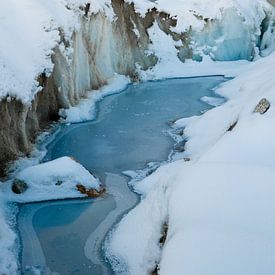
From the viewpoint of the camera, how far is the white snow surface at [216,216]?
21.5ft

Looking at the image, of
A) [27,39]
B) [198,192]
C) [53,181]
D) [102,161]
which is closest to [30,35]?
[27,39]

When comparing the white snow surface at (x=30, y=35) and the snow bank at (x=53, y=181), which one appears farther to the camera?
the white snow surface at (x=30, y=35)

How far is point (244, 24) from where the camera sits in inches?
1357

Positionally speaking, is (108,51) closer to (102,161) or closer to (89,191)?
(102,161)

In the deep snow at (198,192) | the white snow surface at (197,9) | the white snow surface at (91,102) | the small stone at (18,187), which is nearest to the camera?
the deep snow at (198,192)

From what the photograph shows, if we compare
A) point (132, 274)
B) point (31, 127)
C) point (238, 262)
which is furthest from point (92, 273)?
point (31, 127)

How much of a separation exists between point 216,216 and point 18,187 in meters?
6.10

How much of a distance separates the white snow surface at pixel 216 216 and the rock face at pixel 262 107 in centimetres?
18

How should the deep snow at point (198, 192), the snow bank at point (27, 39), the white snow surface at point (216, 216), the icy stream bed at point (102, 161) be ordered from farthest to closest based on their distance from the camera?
the snow bank at point (27, 39)
the icy stream bed at point (102, 161)
the deep snow at point (198, 192)
the white snow surface at point (216, 216)

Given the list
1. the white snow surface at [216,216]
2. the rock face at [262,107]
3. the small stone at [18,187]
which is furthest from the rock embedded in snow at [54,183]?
the rock face at [262,107]

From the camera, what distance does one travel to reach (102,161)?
14.6 metres

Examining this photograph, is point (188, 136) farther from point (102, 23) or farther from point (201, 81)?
point (201, 81)

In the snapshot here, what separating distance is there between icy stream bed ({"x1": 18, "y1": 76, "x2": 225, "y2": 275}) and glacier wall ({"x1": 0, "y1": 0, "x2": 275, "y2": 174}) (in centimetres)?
120

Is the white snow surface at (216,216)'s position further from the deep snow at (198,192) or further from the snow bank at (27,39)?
the snow bank at (27,39)
